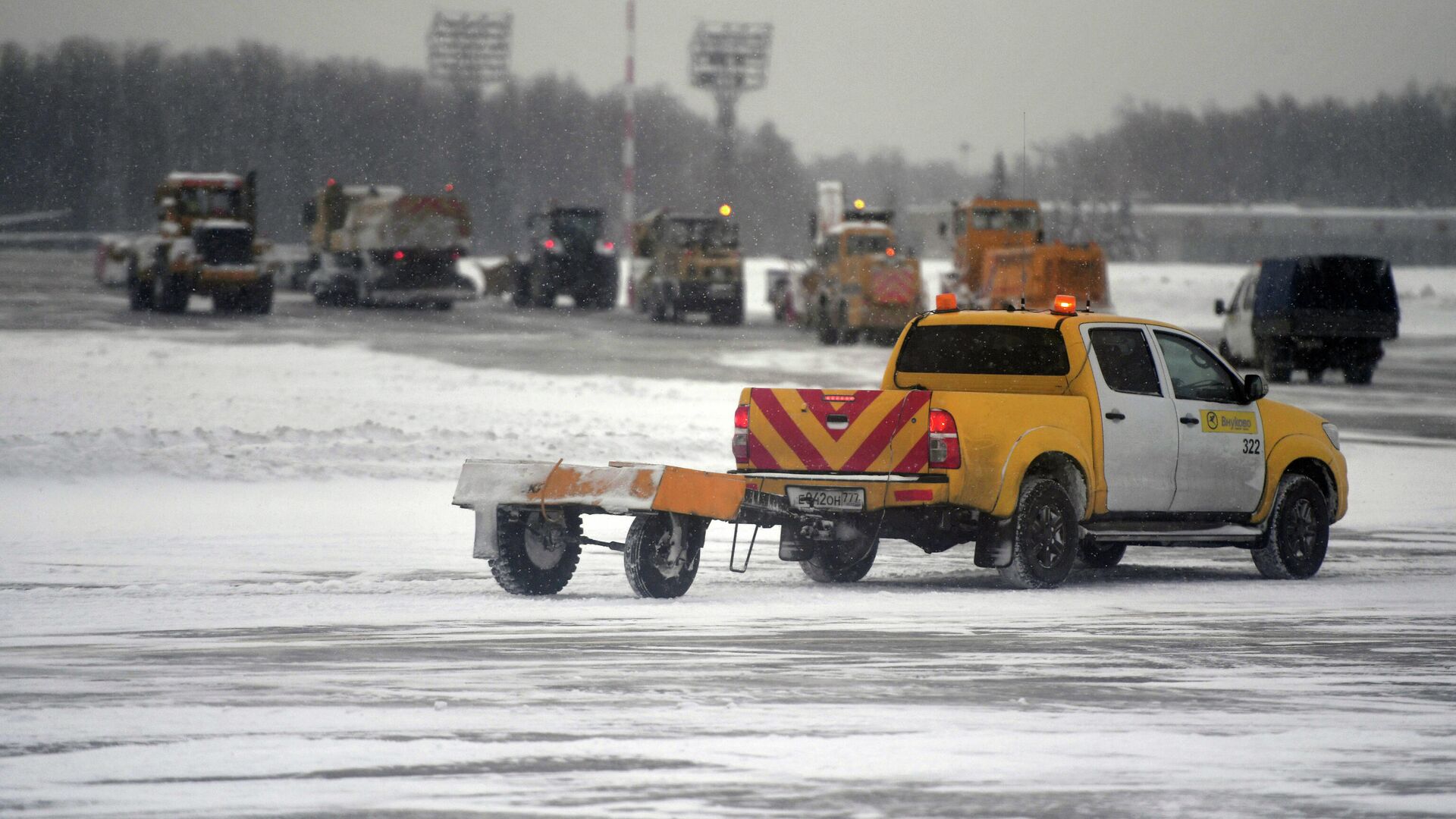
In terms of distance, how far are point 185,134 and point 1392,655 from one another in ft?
429

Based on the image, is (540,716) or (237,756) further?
(540,716)

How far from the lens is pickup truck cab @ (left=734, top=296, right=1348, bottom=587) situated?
11.6 meters

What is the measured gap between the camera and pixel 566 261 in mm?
57875

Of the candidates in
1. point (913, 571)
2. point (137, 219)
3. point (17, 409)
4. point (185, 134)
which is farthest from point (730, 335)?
point (185, 134)

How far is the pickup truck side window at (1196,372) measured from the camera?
12812 millimetres

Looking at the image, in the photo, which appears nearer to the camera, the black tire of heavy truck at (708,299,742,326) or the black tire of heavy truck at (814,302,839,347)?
the black tire of heavy truck at (814,302,839,347)

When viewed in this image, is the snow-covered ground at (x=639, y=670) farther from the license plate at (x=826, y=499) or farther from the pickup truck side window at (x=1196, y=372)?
the pickup truck side window at (x=1196, y=372)

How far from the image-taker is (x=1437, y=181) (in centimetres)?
15575

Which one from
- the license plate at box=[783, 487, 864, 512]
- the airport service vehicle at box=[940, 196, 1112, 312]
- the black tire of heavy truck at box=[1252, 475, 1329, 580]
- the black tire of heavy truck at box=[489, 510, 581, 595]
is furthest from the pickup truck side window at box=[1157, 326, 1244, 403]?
the airport service vehicle at box=[940, 196, 1112, 312]

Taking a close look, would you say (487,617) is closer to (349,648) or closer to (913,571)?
(349,648)

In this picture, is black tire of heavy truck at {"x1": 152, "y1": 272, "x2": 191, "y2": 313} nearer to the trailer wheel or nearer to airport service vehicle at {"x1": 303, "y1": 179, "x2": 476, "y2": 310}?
airport service vehicle at {"x1": 303, "y1": 179, "x2": 476, "y2": 310}

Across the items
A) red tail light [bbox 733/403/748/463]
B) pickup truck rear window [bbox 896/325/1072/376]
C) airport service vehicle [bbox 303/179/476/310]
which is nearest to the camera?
red tail light [bbox 733/403/748/463]

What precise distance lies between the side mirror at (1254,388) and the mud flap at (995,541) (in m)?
2.07

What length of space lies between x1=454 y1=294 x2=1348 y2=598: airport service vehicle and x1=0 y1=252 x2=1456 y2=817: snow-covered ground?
0.32 metres
